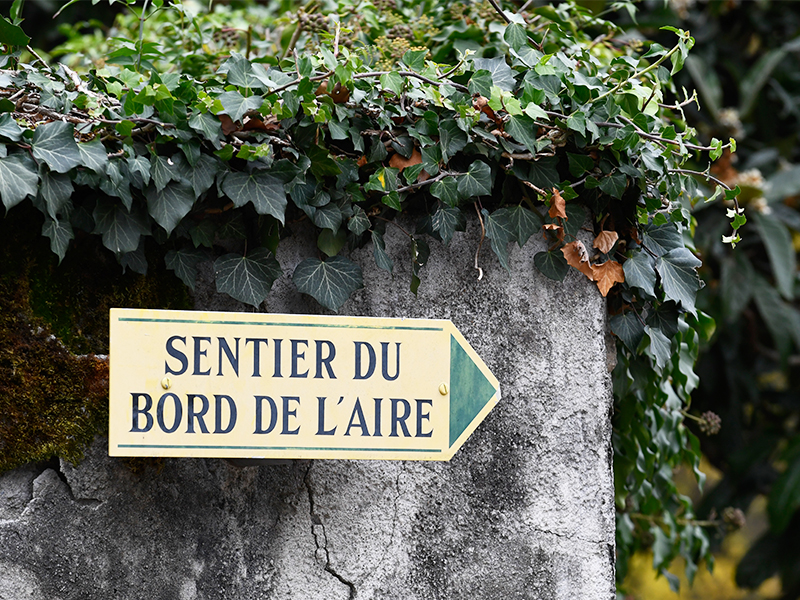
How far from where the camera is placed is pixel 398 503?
1.05m

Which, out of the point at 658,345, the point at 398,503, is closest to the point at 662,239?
the point at 658,345

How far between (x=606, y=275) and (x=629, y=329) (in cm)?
10

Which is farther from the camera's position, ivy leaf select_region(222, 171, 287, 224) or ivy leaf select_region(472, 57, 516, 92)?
ivy leaf select_region(472, 57, 516, 92)

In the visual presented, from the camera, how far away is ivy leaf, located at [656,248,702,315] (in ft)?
3.49

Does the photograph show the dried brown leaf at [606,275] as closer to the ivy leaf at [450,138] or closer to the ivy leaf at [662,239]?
the ivy leaf at [662,239]

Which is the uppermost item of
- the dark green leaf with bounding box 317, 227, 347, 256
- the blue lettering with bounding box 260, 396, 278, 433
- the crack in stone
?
the dark green leaf with bounding box 317, 227, 347, 256

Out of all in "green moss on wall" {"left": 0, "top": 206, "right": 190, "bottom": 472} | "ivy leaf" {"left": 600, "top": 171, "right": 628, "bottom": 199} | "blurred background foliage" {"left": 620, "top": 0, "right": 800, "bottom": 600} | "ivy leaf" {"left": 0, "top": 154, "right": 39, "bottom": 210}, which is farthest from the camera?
"blurred background foliage" {"left": 620, "top": 0, "right": 800, "bottom": 600}

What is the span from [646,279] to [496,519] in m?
0.45

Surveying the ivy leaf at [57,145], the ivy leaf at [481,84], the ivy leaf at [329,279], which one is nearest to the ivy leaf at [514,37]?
the ivy leaf at [481,84]

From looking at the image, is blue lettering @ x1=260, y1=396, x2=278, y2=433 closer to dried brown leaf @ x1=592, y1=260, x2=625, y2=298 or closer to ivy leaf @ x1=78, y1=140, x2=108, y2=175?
ivy leaf @ x1=78, y1=140, x2=108, y2=175

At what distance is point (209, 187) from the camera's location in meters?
0.97

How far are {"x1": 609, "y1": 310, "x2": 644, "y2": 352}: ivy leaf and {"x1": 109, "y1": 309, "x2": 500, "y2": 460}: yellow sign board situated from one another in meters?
0.28

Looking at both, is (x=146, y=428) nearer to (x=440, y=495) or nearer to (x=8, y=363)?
(x=8, y=363)

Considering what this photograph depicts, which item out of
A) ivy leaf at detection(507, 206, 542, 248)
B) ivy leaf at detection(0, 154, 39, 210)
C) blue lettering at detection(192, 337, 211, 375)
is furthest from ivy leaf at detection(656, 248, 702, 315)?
ivy leaf at detection(0, 154, 39, 210)
